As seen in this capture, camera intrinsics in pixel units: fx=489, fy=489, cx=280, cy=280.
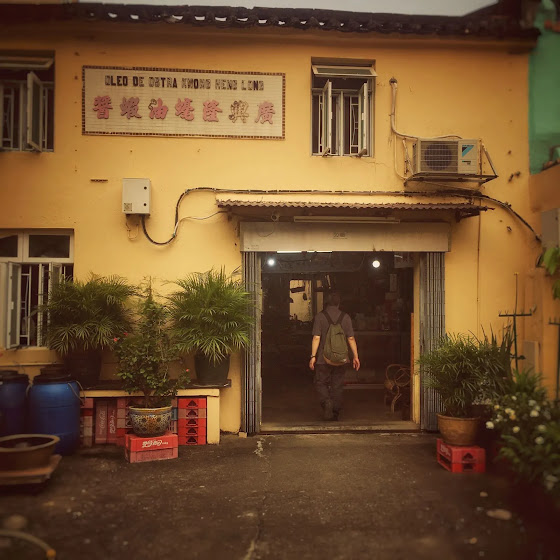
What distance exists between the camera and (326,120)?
8.12 metres

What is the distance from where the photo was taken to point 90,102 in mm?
7746

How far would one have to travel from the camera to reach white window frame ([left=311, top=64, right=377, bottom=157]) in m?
8.02

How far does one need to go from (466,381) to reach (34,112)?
24.6 ft

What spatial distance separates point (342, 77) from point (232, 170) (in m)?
2.46

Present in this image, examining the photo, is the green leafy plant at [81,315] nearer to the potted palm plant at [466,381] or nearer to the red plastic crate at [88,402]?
the red plastic crate at [88,402]

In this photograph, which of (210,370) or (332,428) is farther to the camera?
(332,428)

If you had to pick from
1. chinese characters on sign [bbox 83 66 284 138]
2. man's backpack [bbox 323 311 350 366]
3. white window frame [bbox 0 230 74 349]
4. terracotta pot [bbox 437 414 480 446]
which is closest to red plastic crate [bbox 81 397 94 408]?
white window frame [bbox 0 230 74 349]

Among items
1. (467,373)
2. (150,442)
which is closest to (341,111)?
(467,373)

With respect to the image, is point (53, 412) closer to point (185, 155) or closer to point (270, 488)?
point (270, 488)

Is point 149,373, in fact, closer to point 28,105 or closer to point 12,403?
point 12,403

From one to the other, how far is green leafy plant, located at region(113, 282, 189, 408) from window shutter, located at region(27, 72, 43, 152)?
3.21 metres

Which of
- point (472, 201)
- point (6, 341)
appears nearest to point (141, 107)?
point (6, 341)

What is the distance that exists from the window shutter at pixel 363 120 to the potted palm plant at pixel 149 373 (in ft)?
14.0

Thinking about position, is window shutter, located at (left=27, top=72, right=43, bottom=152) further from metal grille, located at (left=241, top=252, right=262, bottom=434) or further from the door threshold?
the door threshold
